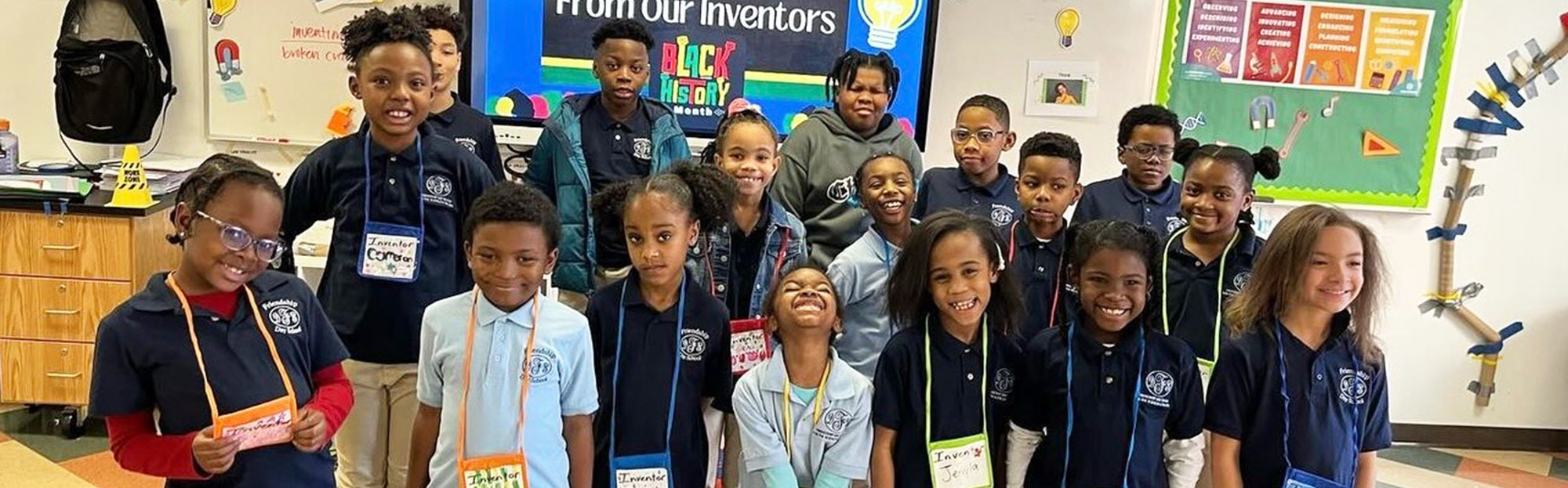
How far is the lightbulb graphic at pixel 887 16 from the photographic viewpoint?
383 centimetres

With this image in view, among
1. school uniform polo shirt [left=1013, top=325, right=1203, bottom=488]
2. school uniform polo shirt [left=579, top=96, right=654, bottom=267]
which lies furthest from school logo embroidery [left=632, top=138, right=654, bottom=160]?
school uniform polo shirt [left=1013, top=325, right=1203, bottom=488]

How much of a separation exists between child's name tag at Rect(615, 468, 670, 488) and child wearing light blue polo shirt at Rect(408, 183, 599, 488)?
0.55 feet

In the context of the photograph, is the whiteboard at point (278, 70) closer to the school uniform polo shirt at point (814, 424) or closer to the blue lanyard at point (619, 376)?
the blue lanyard at point (619, 376)

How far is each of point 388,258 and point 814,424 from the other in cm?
96

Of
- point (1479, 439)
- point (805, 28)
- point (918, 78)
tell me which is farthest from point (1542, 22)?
point (805, 28)

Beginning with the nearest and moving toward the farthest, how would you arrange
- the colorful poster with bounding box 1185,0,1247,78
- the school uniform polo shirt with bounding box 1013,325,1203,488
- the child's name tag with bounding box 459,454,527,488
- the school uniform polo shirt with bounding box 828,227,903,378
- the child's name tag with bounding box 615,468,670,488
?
the child's name tag with bounding box 459,454,527,488 → the school uniform polo shirt with bounding box 1013,325,1203,488 → the child's name tag with bounding box 615,468,670,488 → the school uniform polo shirt with bounding box 828,227,903,378 → the colorful poster with bounding box 1185,0,1247,78

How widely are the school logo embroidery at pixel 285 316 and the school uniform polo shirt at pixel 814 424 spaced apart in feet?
2.65

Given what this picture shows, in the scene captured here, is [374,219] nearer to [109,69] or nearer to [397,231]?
[397,231]

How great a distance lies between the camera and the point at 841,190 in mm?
2809

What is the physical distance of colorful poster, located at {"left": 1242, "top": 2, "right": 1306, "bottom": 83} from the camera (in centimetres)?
396

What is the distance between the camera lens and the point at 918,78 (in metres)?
3.88

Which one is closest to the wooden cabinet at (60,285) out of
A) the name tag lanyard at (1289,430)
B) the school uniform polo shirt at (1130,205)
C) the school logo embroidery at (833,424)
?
the school logo embroidery at (833,424)

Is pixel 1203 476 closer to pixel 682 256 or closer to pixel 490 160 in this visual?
pixel 682 256

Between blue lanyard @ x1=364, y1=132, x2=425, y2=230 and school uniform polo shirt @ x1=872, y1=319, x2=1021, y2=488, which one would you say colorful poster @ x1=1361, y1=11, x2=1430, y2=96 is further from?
blue lanyard @ x1=364, y1=132, x2=425, y2=230
